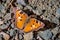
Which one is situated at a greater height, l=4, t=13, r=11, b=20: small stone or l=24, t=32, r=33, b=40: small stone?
l=4, t=13, r=11, b=20: small stone

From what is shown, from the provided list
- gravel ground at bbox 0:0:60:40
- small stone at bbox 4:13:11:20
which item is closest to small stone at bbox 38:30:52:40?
gravel ground at bbox 0:0:60:40

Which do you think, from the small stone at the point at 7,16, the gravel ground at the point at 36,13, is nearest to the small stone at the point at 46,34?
the gravel ground at the point at 36,13

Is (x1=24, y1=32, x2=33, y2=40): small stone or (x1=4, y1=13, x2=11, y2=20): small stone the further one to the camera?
(x1=4, y1=13, x2=11, y2=20): small stone

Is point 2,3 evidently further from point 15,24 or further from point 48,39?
point 48,39

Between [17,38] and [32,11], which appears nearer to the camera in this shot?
[17,38]

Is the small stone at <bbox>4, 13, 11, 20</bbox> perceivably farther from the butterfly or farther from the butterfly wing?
the butterfly wing

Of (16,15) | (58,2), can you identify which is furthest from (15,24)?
(58,2)

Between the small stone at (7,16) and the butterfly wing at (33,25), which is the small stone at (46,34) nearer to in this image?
the butterfly wing at (33,25)
